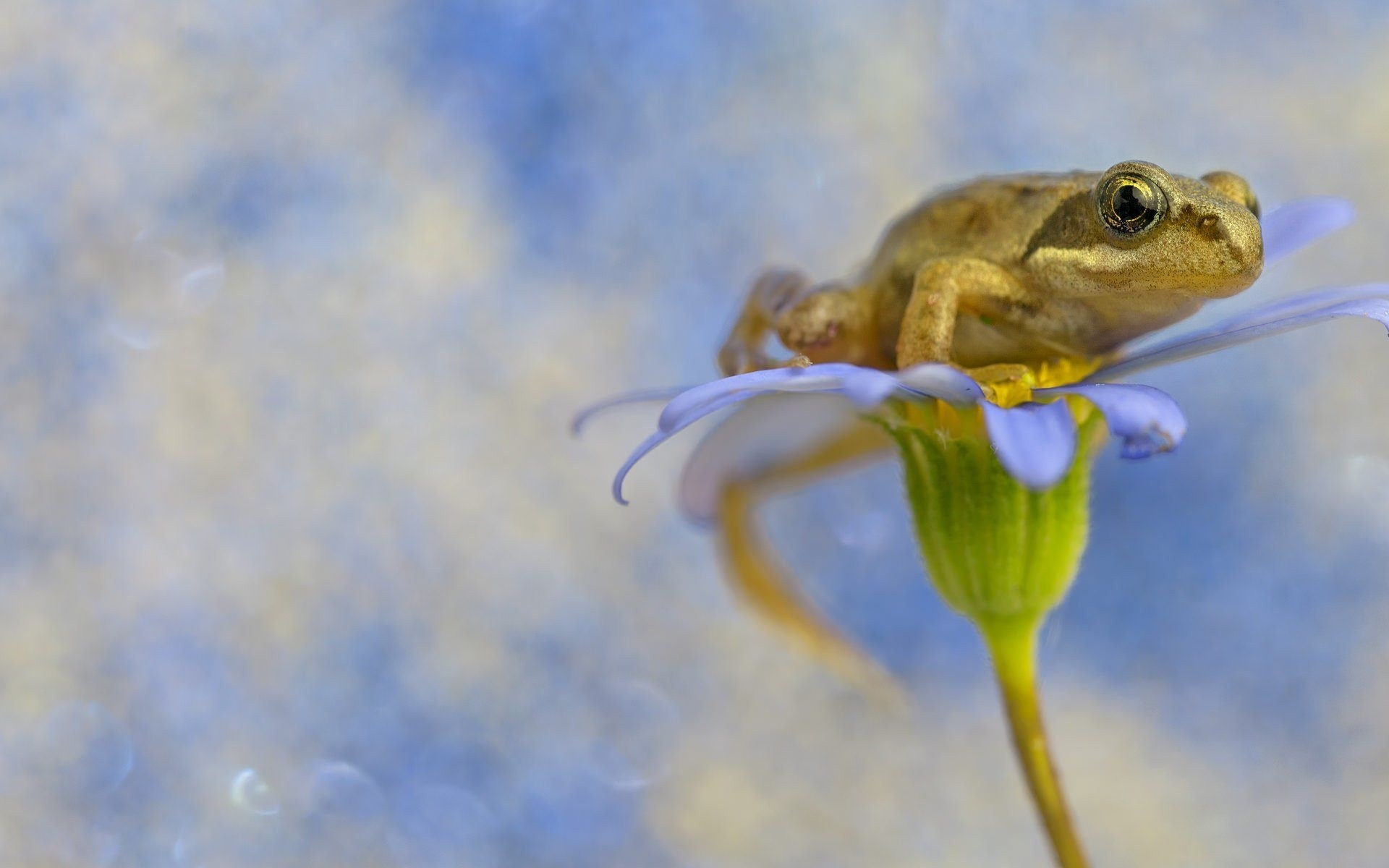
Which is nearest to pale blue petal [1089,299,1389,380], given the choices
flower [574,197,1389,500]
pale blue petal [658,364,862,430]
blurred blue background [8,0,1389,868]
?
flower [574,197,1389,500]

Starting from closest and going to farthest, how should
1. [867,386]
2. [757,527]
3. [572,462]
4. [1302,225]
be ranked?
1. [867,386]
2. [1302,225]
3. [757,527]
4. [572,462]

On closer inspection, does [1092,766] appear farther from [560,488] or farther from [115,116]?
[115,116]

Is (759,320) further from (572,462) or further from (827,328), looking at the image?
(572,462)

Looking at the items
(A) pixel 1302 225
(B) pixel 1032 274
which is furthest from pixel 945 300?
(A) pixel 1302 225

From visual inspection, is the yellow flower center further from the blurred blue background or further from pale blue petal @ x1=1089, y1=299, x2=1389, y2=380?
the blurred blue background

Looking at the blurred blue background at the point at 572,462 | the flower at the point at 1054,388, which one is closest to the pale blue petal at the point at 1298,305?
the flower at the point at 1054,388

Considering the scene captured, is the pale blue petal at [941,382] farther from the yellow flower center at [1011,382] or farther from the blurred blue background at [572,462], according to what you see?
the blurred blue background at [572,462]
